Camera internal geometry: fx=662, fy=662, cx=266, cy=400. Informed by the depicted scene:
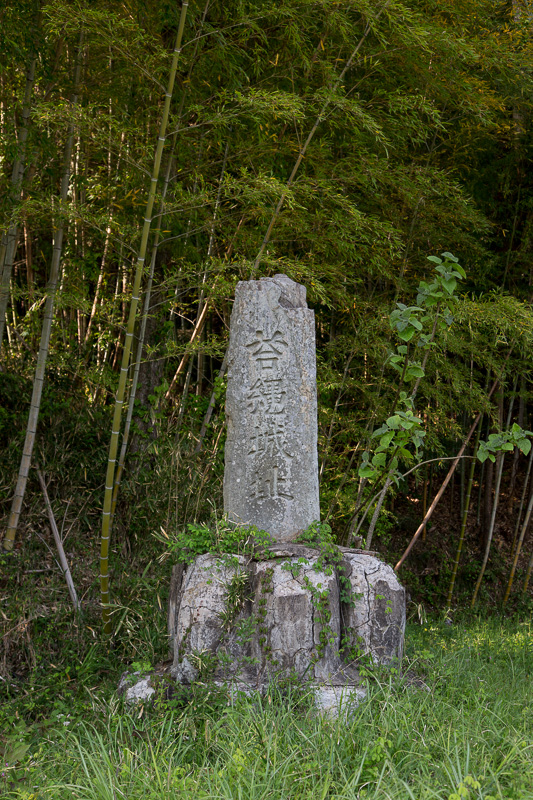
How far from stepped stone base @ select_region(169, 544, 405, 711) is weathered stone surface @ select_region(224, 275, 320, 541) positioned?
27 centimetres

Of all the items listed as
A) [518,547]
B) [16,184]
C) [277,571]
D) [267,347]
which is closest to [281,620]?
[277,571]

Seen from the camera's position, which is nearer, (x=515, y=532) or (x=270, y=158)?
(x=270, y=158)

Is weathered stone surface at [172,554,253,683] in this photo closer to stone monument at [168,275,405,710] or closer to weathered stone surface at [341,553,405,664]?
stone monument at [168,275,405,710]

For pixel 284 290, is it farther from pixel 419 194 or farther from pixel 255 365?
pixel 419 194

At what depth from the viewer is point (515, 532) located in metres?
6.88

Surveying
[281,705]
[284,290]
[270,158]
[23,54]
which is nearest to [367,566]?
[281,705]

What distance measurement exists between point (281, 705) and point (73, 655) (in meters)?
1.60

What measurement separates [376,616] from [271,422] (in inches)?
40.0

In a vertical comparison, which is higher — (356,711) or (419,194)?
(419,194)

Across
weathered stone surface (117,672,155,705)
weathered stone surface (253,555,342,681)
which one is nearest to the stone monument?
weathered stone surface (253,555,342,681)

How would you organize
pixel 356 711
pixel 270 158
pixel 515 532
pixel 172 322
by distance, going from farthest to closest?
pixel 515 532 < pixel 172 322 < pixel 270 158 < pixel 356 711

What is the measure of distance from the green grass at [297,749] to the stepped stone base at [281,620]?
177mm

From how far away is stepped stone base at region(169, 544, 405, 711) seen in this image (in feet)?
9.24

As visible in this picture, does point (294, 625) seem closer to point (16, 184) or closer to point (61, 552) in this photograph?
point (61, 552)
